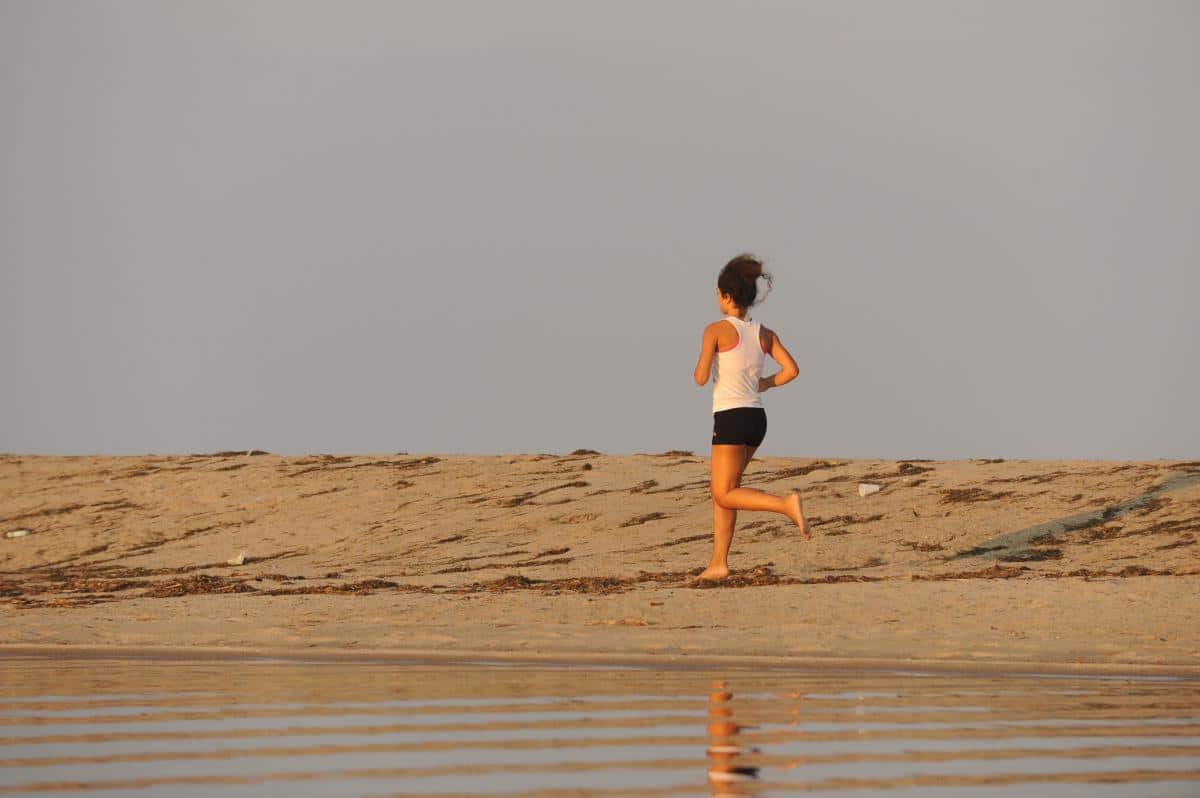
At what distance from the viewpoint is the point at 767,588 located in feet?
36.9

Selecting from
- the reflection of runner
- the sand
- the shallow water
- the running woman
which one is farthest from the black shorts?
the reflection of runner

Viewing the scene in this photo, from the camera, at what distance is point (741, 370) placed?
1197 cm

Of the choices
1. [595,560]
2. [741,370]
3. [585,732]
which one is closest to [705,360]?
[741,370]

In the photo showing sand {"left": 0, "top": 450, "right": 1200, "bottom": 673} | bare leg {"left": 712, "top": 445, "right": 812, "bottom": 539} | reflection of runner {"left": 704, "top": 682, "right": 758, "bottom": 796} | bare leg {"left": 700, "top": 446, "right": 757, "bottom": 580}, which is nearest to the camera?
reflection of runner {"left": 704, "top": 682, "right": 758, "bottom": 796}

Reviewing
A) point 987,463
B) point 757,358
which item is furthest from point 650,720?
point 987,463

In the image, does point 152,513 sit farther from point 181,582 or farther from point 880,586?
point 880,586

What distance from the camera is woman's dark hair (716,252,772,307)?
12055 mm

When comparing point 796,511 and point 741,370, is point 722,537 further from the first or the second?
point 741,370

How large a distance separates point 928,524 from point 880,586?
336cm

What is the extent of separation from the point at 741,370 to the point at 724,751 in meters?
6.58

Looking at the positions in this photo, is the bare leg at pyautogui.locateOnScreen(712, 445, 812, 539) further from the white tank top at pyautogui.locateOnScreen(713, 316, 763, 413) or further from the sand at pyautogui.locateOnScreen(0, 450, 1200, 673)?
the sand at pyautogui.locateOnScreen(0, 450, 1200, 673)

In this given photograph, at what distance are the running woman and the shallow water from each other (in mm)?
3840

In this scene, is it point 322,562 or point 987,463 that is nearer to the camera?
point 322,562

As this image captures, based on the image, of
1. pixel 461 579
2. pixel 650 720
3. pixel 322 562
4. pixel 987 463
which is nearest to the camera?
pixel 650 720
